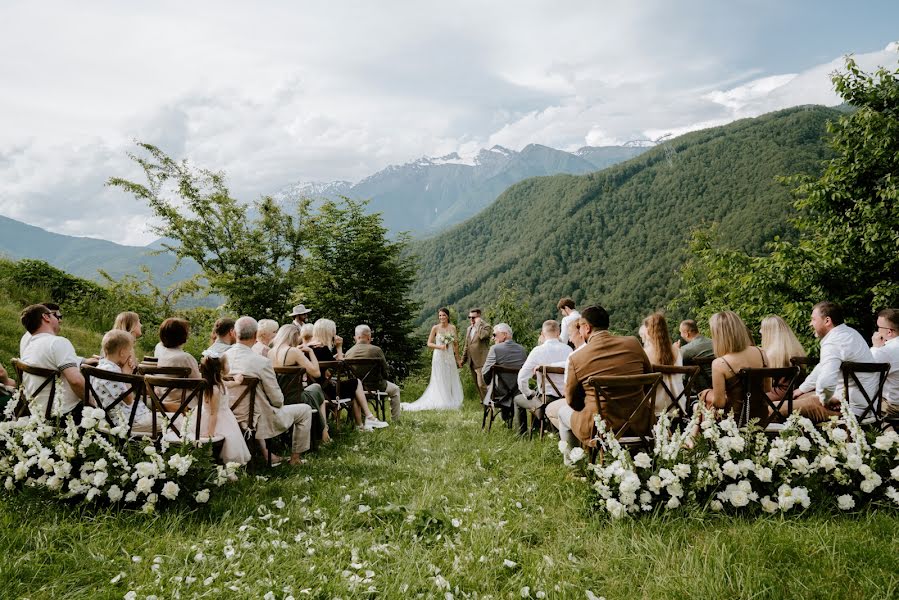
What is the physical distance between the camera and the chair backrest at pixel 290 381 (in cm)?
591

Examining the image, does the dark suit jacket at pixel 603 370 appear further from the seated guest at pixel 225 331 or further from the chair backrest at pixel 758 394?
the seated guest at pixel 225 331

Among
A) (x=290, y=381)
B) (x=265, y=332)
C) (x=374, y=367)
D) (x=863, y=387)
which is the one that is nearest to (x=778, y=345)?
(x=863, y=387)

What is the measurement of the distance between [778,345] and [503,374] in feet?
10.9

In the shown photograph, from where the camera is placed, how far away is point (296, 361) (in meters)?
6.52

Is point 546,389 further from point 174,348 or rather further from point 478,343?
point 478,343

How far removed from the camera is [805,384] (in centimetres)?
516

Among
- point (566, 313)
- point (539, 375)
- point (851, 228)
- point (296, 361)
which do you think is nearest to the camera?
point (539, 375)

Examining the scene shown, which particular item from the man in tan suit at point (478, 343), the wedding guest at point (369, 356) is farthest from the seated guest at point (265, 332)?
the man in tan suit at point (478, 343)

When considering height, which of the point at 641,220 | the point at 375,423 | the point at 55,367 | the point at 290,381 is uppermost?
the point at 641,220

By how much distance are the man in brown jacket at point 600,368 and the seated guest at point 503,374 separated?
2.69 meters

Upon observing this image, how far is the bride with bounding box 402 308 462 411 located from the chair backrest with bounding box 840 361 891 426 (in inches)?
332

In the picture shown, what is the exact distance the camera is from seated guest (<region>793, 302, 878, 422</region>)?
4766 mm

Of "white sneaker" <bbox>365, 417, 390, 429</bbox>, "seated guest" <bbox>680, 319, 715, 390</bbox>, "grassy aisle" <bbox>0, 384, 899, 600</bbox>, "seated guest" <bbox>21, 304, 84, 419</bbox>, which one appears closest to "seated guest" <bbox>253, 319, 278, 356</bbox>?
"white sneaker" <bbox>365, 417, 390, 429</bbox>

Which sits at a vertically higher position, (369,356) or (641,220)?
(641,220)
